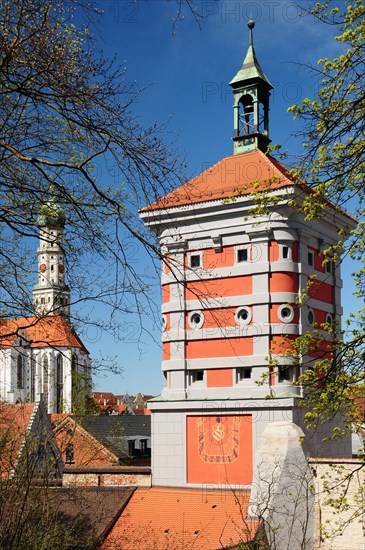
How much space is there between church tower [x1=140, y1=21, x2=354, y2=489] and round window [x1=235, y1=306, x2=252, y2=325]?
0.03m

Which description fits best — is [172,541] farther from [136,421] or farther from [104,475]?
[136,421]

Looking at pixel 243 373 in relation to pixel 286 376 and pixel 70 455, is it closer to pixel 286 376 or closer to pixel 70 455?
pixel 286 376

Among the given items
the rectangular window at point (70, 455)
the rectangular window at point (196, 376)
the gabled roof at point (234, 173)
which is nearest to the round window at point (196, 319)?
the rectangular window at point (196, 376)

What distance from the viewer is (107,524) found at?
65.8 ft

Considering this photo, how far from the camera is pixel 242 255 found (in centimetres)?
2127

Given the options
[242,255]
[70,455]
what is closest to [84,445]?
[70,455]

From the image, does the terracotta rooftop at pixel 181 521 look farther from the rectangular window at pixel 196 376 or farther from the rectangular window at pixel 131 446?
the rectangular window at pixel 131 446

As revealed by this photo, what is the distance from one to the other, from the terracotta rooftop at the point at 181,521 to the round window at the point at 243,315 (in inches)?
190

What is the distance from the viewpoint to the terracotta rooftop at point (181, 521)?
58.3ft

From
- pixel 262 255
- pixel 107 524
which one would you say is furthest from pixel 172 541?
pixel 262 255

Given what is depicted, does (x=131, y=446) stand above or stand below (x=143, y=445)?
above

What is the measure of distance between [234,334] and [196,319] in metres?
1.56

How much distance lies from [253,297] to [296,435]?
13.4ft

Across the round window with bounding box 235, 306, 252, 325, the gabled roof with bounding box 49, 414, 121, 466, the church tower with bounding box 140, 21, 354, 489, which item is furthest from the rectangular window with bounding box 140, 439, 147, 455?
the round window with bounding box 235, 306, 252, 325
